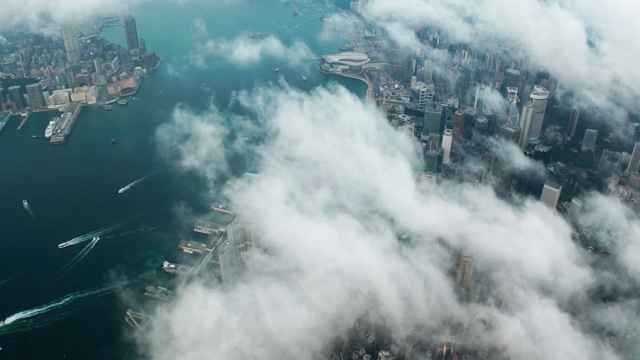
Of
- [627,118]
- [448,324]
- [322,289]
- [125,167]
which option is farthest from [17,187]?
[627,118]

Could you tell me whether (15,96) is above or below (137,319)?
above

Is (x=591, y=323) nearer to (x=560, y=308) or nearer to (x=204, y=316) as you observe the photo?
(x=560, y=308)

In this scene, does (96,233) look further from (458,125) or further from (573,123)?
(573,123)

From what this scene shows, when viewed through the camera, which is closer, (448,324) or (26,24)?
(448,324)

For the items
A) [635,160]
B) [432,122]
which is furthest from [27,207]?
[635,160]

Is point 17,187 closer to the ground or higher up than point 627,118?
closer to the ground

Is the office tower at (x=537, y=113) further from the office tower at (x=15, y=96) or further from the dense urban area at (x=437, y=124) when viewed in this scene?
the office tower at (x=15, y=96)

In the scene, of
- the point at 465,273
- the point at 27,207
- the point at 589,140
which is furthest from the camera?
the point at 589,140

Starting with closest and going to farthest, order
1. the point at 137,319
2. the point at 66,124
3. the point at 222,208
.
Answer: the point at 137,319, the point at 222,208, the point at 66,124

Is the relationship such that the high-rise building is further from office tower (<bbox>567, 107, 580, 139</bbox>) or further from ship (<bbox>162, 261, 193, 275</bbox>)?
ship (<bbox>162, 261, 193, 275</bbox>)
